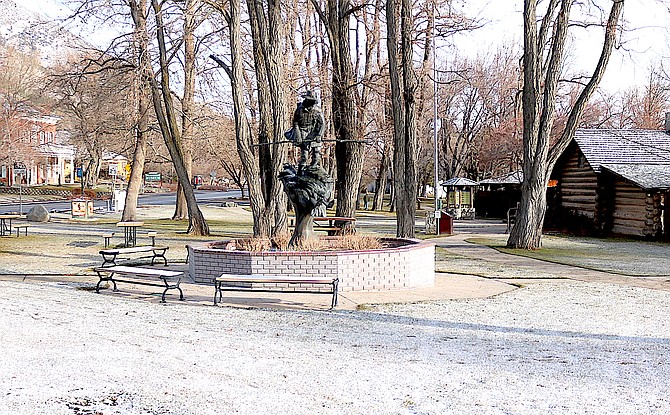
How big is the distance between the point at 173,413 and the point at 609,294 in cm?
979

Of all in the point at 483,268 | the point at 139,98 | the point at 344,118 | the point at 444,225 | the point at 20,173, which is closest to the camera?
the point at 483,268

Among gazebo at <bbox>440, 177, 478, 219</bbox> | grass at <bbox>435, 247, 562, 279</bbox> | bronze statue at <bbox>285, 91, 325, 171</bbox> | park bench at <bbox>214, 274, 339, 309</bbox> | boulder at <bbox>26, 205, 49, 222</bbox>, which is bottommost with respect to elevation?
grass at <bbox>435, 247, 562, 279</bbox>

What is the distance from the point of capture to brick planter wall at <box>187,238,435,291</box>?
1292 cm

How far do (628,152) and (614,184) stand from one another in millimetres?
1915

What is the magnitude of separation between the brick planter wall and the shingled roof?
17.9 meters

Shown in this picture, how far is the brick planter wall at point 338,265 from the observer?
42.4 feet

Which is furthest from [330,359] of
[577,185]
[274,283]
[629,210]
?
[577,185]

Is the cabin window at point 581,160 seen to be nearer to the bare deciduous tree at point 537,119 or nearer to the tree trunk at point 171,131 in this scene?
the bare deciduous tree at point 537,119

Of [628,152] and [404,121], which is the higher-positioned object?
[404,121]

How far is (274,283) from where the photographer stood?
12.7m

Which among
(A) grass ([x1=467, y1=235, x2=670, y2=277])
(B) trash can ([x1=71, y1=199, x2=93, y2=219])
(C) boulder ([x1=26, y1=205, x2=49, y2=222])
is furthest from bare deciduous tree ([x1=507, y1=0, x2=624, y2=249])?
(B) trash can ([x1=71, y1=199, x2=93, y2=219])

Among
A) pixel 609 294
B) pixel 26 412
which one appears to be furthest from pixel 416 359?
pixel 609 294

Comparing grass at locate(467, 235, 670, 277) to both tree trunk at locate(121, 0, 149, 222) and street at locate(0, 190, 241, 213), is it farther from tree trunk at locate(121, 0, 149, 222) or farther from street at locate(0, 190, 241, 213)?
street at locate(0, 190, 241, 213)

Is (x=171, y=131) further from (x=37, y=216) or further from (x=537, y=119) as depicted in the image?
(x=537, y=119)
